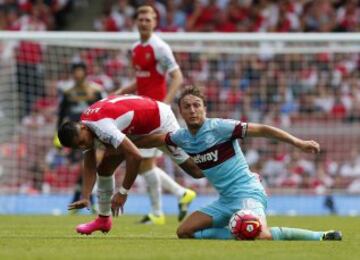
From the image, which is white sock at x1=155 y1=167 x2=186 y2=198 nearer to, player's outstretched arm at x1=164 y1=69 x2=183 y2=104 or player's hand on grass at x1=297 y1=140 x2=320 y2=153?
player's outstretched arm at x1=164 y1=69 x2=183 y2=104

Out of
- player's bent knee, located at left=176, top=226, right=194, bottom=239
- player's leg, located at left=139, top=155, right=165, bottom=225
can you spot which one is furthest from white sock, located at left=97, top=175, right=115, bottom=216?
player's leg, located at left=139, top=155, right=165, bottom=225

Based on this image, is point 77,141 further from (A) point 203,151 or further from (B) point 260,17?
(B) point 260,17

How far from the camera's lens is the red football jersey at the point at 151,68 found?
13.7 meters

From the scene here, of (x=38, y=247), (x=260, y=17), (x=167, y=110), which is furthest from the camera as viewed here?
(x=260, y=17)

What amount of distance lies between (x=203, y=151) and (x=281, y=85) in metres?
10.9

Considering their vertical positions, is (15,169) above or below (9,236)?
below

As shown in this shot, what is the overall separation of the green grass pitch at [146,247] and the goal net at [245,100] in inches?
318

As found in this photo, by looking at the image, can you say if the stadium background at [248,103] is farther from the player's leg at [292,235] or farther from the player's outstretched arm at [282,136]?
the player's outstretched arm at [282,136]

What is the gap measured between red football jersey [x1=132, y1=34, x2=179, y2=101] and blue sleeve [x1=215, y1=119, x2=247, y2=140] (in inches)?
160

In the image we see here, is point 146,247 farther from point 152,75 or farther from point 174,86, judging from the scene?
point 152,75

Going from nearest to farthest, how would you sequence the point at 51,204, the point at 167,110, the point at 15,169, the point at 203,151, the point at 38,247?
the point at 38,247 < the point at 203,151 < the point at 167,110 < the point at 51,204 < the point at 15,169

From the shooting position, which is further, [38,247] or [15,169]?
[15,169]

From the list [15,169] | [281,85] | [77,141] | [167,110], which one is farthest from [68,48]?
[77,141]

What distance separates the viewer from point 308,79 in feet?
68.0
